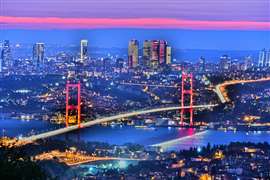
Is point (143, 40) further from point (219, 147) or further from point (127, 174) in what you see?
Result: point (127, 174)

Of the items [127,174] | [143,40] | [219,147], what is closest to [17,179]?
[127,174]

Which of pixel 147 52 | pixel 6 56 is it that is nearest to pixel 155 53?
pixel 147 52

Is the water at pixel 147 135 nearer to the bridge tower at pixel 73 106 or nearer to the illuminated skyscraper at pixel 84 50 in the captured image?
the bridge tower at pixel 73 106

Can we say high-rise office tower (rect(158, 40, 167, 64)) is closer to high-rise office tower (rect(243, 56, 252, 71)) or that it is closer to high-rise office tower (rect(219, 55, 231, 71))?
high-rise office tower (rect(219, 55, 231, 71))

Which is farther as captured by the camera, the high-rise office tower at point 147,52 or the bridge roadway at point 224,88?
the bridge roadway at point 224,88

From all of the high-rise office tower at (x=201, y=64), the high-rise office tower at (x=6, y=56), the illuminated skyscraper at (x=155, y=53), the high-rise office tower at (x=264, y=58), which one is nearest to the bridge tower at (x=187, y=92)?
the high-rise office tower at (x=201, y=64)

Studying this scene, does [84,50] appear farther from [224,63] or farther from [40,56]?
[224,63]

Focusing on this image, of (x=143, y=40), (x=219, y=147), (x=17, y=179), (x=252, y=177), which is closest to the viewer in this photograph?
(x=17, y=179)
